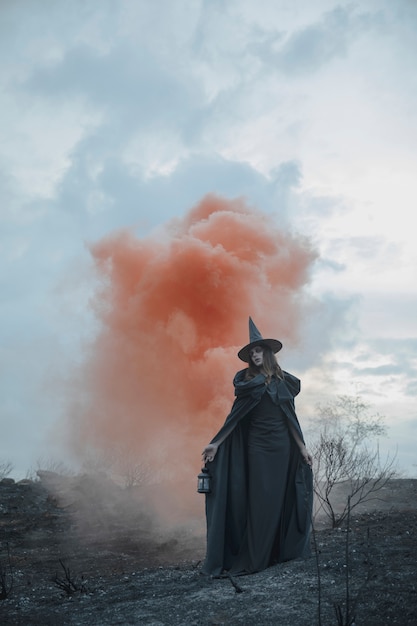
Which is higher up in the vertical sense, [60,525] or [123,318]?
[123,318]

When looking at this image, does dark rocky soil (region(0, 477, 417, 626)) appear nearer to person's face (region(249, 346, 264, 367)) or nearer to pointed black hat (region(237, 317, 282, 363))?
person's face (region(249, 346, 264, 367))

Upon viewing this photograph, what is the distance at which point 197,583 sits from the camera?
21.6 ft

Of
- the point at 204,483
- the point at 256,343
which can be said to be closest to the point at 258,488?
the point at 204,483

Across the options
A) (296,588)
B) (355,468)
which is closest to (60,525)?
(355,468)

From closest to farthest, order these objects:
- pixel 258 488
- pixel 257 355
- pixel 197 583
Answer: pixel 197 583 → pixel 258 488 → pixel 257 355

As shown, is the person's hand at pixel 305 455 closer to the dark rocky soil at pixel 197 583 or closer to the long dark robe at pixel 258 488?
the long dark robe at pixel 258 488

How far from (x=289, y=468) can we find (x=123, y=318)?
895 cm

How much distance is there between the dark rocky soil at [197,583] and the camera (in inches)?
200

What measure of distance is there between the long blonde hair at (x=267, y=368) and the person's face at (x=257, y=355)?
0.06 metres

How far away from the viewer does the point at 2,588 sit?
7.29 metres

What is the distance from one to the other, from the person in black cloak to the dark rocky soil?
14.8 inches

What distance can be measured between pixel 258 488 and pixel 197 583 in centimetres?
131

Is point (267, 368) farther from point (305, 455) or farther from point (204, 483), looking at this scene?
point (204, 483)

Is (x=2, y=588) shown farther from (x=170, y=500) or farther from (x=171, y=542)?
(x=170, y=500)
